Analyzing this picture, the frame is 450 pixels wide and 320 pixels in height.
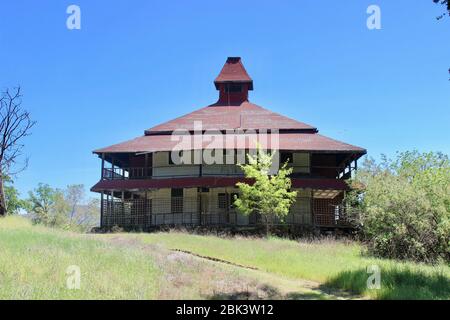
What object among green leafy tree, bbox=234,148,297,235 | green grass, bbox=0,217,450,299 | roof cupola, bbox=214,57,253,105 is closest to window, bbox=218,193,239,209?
green leafy tree, bbox=234,148,297,235

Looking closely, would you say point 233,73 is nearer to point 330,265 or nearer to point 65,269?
point 330,265

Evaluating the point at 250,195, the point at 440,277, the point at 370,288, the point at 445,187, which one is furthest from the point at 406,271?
the point at 250,195

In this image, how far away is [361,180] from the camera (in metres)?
29.6

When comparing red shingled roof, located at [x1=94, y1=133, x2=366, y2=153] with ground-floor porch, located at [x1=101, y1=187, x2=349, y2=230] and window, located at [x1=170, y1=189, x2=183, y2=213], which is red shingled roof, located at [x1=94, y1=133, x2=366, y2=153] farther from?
window, located at [x1=170, y1=189, x2=183, y2=213]

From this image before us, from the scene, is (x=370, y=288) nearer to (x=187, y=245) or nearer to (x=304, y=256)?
(x=304, y=256)

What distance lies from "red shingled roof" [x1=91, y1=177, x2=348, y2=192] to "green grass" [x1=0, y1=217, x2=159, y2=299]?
14.6 meters

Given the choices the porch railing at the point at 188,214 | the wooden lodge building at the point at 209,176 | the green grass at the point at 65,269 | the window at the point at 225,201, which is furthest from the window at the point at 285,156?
the green grass at the point at 65,269

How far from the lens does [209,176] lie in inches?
1313

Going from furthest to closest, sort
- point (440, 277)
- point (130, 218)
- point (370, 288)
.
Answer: point (130, 218) → point (440, 277) → point (370, 288)

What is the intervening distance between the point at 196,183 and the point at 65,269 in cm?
1956

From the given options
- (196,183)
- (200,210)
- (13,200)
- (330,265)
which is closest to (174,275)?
(330,265)

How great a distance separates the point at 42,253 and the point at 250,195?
15.5 meters

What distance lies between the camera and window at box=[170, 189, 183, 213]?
34875mm

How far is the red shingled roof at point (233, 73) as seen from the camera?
41938 mm
